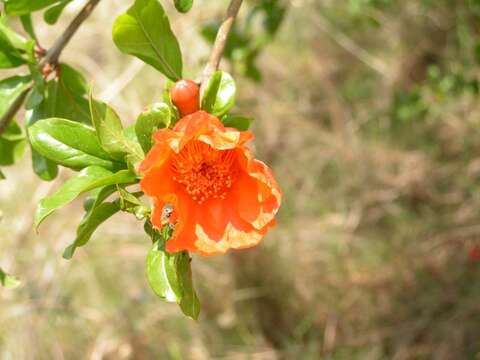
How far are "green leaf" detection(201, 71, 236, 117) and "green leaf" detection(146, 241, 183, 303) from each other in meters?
0.24

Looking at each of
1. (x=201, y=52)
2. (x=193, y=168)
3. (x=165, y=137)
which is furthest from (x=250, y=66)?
(x=201, y=52)

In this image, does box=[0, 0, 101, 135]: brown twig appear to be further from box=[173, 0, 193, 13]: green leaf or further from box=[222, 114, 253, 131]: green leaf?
box=[222, 114, 253, 131]: green leaf

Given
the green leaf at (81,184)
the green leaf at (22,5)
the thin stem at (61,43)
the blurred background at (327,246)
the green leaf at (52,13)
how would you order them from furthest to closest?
the blurred background at (327,246) → the green leaf at (52,13) → the thin stem at (61,43) → the green leaf at (22,5) → the green leaf at (81,184)

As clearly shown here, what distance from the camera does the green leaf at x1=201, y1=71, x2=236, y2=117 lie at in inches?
38.5

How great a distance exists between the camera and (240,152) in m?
→ 1.03

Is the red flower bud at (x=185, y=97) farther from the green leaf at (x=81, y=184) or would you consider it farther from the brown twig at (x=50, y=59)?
the brown twig at (x=50, y=59)

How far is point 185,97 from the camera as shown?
95 centimetres

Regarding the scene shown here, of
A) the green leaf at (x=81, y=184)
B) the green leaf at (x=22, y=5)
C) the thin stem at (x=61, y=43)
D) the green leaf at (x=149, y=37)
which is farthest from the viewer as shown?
the thin stem at (x=61, y=43)

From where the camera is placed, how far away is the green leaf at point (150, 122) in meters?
0.93

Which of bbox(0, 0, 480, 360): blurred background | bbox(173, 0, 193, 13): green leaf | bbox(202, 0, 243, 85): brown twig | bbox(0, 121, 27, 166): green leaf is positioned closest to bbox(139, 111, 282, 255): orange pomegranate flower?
bbox(202, 0, 243, 85): brown twig

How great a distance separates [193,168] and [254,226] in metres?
0.15

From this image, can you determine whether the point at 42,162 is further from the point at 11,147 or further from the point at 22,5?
the point at 22,5

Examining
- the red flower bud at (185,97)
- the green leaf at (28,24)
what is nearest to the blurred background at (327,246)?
the green leaf at (28,24)

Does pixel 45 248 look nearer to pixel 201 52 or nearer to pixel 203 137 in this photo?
pixel 201 52
